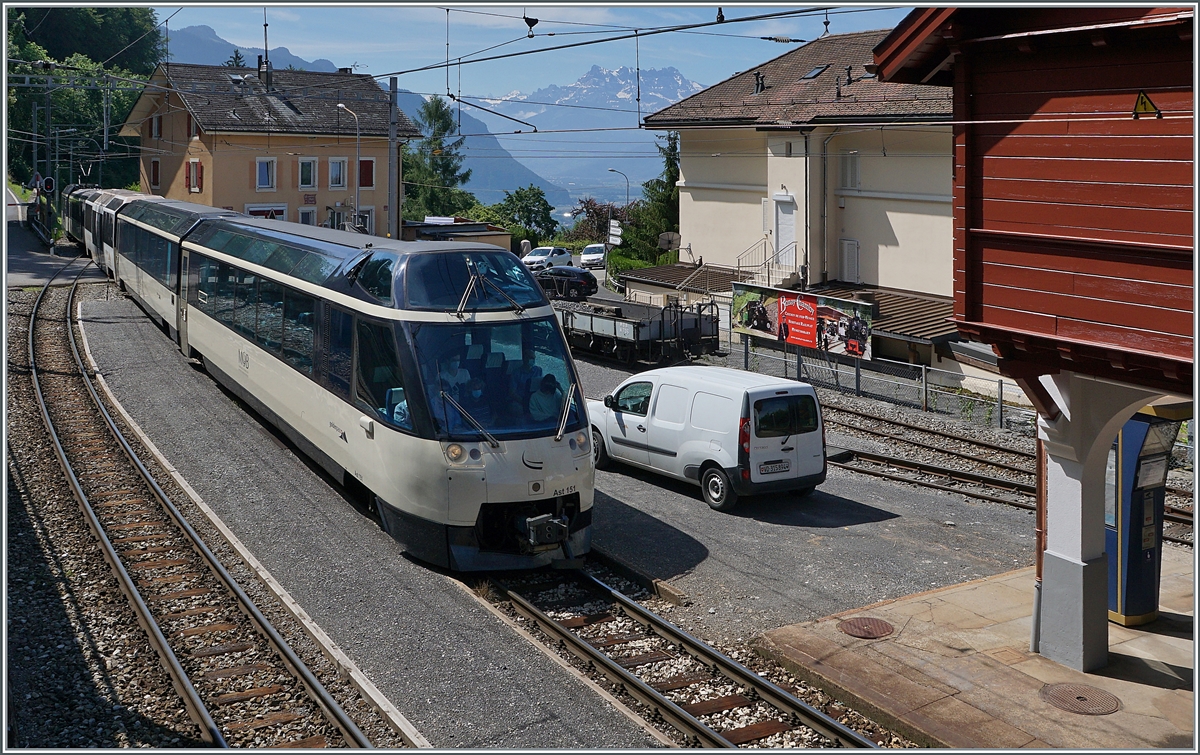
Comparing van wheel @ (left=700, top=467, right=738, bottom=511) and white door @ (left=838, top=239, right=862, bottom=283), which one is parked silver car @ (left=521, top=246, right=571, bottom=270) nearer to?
white door @ (left=838, top=239, right=862, bottom=283)

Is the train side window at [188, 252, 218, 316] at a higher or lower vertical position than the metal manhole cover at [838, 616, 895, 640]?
higher

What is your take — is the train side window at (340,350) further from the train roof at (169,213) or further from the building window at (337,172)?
the building window at (337,172)

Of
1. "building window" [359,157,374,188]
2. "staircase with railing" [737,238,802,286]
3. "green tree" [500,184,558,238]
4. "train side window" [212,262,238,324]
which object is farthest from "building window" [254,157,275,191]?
"green tree" [500,184,558,238]

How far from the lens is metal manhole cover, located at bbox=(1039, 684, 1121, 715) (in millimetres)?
8430

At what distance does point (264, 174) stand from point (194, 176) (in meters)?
3.24

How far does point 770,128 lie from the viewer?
1383 inches

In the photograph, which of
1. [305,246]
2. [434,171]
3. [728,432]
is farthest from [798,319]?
[434,171]

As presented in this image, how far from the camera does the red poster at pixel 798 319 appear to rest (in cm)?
2445

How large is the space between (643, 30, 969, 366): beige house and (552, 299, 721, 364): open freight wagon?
473 cm

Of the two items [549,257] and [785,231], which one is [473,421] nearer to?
[785,231]

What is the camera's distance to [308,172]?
4859 cm

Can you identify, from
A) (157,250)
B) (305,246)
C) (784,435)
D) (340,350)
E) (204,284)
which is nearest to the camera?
(340,350)

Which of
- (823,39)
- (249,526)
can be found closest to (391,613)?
(249,526)

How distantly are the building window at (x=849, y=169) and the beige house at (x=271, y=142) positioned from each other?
20064 mm
